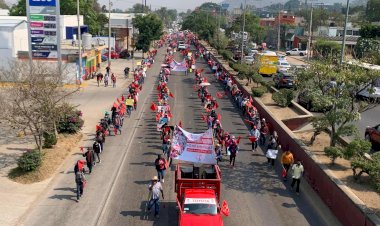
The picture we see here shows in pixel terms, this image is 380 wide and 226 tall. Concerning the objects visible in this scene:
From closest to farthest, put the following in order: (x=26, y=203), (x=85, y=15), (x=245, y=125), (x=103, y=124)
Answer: (x=26, y=203), (x=103, y=124), (x=245, y=125), (x=85, y=15)

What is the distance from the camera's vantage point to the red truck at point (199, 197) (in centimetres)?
1370

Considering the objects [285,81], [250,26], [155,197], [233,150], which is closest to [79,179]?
[155,197]

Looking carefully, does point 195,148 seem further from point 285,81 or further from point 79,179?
point 285,81

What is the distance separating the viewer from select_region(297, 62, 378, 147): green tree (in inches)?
774

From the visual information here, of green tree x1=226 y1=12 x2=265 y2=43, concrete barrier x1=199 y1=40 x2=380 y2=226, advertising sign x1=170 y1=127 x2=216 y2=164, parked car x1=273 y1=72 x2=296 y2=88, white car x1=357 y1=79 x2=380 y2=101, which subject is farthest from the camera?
green tree x1=226 y1=12 x2=265 y2=43

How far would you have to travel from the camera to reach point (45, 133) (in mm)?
22797

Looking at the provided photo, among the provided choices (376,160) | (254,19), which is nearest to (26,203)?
(376,160)

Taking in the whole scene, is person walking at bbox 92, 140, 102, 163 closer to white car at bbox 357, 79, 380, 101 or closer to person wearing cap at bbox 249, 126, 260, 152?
person wearing cap at bbox 249, 126, 260, 152

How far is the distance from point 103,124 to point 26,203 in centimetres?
926

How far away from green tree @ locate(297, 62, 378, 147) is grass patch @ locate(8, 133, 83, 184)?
11875 mm

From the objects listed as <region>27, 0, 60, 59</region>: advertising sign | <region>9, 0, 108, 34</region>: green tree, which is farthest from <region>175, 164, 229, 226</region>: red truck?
<region>9, 0, 108, 34</region>: green tree

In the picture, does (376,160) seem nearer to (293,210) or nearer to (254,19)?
(293,210)

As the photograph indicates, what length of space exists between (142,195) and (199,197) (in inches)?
144

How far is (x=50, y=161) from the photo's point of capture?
20703 millimetres
